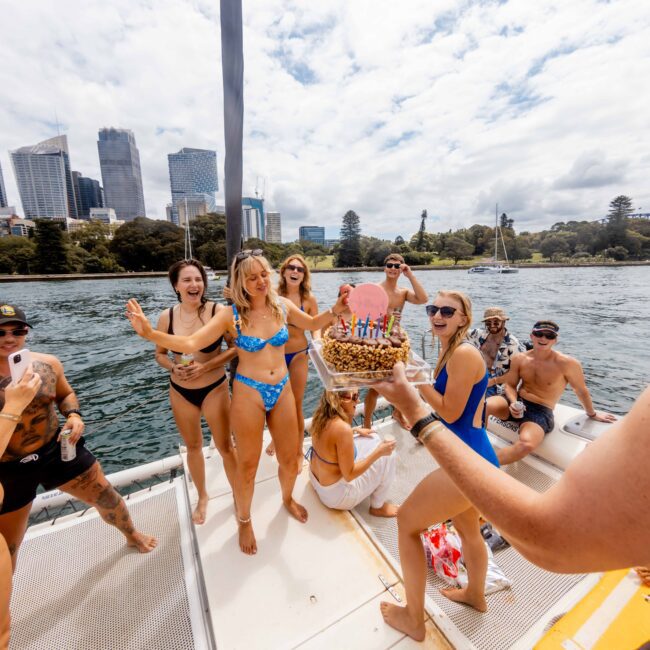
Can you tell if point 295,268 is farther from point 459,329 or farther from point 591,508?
point 591,508

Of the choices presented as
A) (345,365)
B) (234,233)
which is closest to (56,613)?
(345,365)

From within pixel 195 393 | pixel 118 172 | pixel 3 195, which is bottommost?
pixel 195 393

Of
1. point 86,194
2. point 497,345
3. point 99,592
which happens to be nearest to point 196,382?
point 99,592

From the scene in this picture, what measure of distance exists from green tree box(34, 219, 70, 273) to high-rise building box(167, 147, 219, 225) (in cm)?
8590

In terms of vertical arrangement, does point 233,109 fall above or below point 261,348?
above

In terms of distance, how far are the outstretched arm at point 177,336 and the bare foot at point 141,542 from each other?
149 centimetres

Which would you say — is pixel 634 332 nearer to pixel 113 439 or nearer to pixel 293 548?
pixel 293 548

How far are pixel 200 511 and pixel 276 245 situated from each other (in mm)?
59383

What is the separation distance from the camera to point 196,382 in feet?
8.09

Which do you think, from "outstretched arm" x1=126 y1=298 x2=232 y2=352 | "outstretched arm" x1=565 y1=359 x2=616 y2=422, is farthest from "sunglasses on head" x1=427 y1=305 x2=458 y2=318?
"outstretched arm" x1=565 y1=359 x2=616 y2=422

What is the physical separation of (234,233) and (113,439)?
574 cm

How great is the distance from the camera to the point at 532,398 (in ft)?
12.2

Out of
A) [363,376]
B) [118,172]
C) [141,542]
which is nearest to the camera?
[363,376]

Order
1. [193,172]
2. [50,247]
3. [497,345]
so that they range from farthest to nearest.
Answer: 1. [193,172]
2. [50,247]
3. [497,345]
